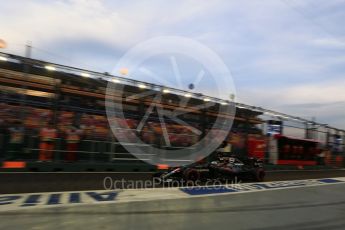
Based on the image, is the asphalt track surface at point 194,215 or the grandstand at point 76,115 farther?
the grandstand at point 76,115

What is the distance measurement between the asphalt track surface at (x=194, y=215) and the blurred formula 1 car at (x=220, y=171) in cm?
251

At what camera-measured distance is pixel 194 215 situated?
6.93 m

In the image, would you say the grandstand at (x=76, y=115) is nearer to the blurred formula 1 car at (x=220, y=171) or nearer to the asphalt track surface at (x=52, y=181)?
the asphalt track surface at (x=52, y=181)

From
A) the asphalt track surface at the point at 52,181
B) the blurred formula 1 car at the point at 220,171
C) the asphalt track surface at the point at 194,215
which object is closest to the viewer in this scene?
the asphalt track surface at the point at 194,215

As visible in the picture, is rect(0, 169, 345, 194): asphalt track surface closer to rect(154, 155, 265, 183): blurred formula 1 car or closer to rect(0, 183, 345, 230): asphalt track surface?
rect(154, 155, 265, 183): blurred formula 1 car

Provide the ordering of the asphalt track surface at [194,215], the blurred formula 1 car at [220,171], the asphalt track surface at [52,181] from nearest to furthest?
the asphalt track surface at [194,215]
the asphalt track surface at [52,181]
the blurred formula 1 car at [220,171]

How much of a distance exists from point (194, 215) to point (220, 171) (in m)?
5.61

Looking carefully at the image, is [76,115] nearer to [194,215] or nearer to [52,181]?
[52,181]

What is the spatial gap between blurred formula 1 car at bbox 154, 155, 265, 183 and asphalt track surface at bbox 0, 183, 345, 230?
2.51 meters

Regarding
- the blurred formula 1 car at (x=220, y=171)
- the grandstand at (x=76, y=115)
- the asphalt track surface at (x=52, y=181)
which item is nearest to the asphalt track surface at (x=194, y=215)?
the blurred formula 1 car at (x=220, y=171)

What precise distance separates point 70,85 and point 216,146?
22.6 ft

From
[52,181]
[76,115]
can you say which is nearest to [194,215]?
[52,181]

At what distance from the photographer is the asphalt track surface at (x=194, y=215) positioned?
598 cm

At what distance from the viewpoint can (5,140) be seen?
37.0 feet
